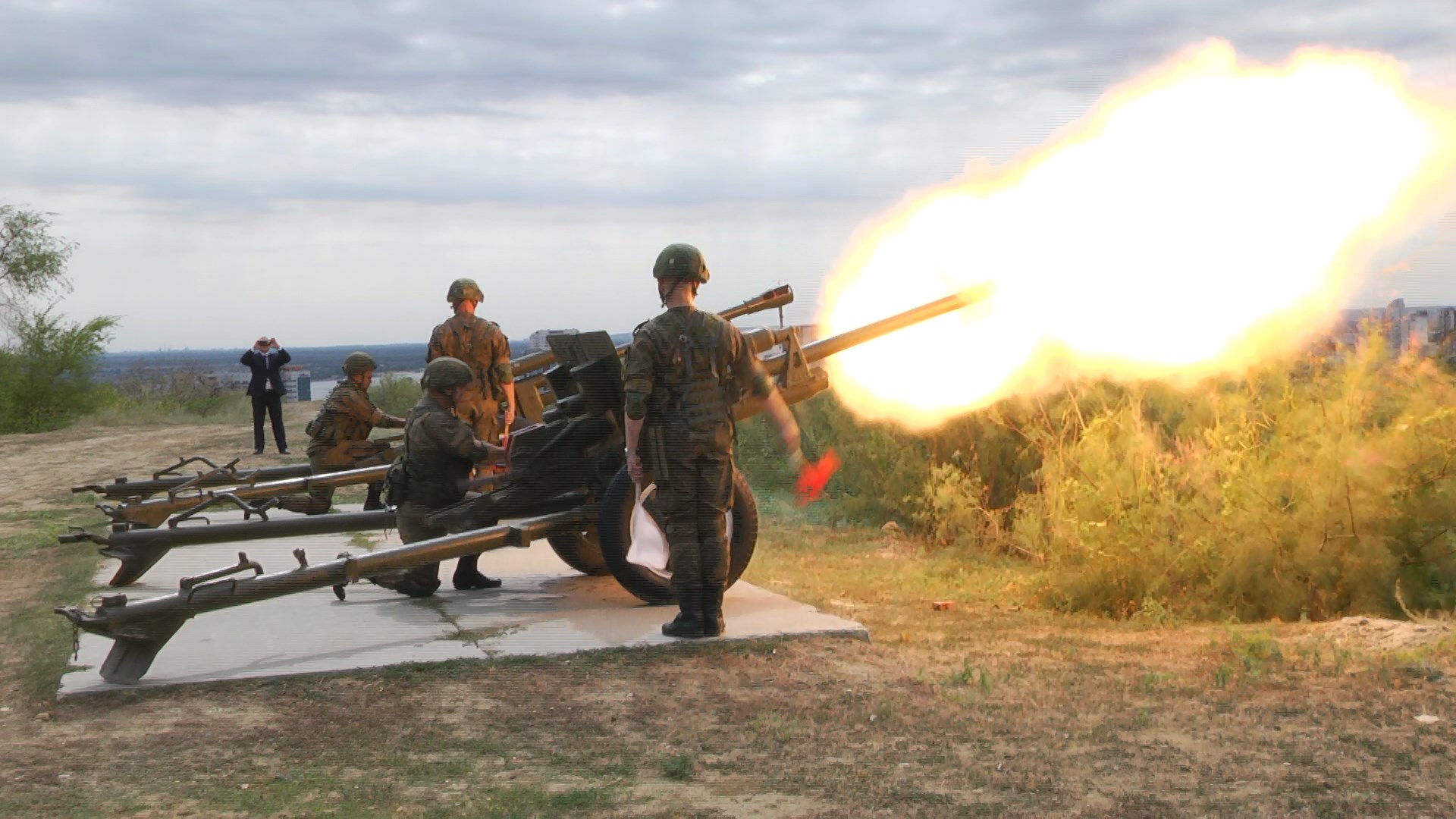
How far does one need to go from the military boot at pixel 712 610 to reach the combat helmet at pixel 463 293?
443 centimetres

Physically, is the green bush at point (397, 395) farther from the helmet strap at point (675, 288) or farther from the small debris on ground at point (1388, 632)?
the small debris on ground at point (1388, 632)

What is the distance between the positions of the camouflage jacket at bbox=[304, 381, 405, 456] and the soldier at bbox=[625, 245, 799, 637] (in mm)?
4269

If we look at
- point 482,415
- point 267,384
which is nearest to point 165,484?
point 482,415

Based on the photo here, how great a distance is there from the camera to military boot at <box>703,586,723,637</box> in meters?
7.09

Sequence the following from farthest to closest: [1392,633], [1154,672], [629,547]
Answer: [629,547]
[1392,633]
[1154,672]

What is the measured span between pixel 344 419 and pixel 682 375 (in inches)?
184

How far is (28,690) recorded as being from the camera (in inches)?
250

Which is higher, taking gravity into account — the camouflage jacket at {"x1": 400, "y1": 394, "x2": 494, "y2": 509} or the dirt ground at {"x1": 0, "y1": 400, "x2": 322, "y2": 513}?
the camouflage jacket at {"x1": 400, "y1": 394, "x2": 494, "y2": 509}

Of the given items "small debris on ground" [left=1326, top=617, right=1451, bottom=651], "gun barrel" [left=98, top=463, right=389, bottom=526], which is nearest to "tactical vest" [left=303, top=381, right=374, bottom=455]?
"gun barrel" [left=98, top=463, right=389, bottom=526]

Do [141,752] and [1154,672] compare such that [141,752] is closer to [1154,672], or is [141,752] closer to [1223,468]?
[1154,672]

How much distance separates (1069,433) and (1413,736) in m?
6.18

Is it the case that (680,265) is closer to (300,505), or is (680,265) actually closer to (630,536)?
(630,536)

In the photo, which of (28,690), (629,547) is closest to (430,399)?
(629,547)

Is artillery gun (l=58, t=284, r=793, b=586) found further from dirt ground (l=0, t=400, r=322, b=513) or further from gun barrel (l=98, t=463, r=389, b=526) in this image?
dirt ground (l=0, t=400, r=322, b=513)
